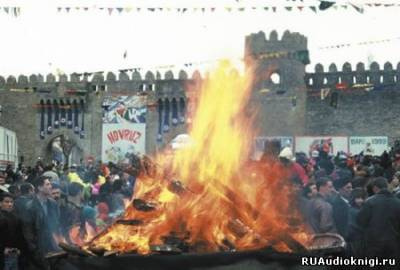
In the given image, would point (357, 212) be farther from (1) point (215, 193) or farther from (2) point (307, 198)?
(1) point (215, 193)

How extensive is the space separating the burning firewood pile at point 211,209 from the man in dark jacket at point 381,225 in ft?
2.81

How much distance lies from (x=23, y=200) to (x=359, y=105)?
113 ft

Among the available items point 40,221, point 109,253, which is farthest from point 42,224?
point 109,253

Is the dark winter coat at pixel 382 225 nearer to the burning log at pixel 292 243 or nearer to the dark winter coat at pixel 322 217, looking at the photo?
the dark winter coat at pixel 322 217

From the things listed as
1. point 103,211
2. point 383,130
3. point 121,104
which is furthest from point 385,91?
point 103,211

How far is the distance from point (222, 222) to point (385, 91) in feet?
117

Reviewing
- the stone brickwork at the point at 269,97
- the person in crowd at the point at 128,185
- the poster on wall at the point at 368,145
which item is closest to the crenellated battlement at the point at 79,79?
the stone brickwork at the point at 269,97

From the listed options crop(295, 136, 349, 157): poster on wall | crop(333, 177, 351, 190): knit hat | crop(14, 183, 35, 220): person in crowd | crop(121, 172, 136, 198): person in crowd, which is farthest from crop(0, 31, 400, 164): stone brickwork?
crop(14, 183, 35, 220): person in crowd

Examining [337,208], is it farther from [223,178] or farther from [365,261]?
[223,178]

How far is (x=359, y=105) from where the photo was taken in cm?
4088

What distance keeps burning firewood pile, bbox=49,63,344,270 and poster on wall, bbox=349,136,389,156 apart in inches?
1015

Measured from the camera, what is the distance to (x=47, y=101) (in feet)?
151

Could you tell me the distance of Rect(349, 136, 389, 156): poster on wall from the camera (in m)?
33.0

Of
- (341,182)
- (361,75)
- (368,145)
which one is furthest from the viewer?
(361,75)
